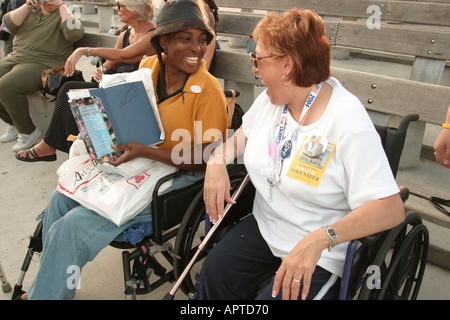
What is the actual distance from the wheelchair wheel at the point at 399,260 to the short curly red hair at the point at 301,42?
2.24 ft

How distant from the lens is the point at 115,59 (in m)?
3.05

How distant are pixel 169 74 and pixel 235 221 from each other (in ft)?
2.92

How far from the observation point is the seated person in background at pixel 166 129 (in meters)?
1.71

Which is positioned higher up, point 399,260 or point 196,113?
point 196,113

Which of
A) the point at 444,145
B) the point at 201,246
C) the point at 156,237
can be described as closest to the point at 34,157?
the point at 156,237

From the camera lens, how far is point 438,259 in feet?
7.56

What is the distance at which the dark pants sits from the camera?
1629 millimetres

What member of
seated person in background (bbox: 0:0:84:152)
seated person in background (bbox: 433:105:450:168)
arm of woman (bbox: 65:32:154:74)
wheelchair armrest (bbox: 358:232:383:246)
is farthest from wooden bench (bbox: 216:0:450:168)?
seated person in background (bbox: 0:0:84:152)

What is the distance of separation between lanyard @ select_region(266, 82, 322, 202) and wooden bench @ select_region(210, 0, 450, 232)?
3.00 feet

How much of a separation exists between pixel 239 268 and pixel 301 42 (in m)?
0.99

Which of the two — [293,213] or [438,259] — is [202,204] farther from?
[438,259]

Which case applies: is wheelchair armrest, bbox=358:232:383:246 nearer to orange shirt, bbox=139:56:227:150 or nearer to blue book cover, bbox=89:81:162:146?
orange shirt, bbox=139:56:227:150

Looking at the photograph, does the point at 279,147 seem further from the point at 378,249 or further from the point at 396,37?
the point at 396,37

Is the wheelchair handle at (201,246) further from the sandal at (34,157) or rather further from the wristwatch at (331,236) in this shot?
the sandal at (34,157)
